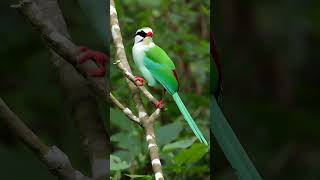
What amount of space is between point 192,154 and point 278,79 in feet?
2.28

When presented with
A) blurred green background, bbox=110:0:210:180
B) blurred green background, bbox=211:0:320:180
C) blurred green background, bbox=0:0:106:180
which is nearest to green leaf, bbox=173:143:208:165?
blurred green background, bbox=110:0:210:180

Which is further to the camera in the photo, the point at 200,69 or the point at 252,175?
the point at 200,69

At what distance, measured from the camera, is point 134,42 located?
776 mm

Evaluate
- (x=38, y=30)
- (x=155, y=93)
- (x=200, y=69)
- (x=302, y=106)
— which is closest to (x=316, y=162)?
(x=302, y=106)

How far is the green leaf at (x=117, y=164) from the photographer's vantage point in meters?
0.75

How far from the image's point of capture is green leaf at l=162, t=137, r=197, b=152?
0.79m

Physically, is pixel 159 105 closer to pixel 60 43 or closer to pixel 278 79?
pixel 60 43

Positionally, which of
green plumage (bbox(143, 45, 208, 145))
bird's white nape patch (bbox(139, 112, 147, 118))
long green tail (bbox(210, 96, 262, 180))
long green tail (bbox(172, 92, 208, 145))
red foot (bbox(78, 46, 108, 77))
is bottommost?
long green tail (bbox(210, 96, 262, 180))

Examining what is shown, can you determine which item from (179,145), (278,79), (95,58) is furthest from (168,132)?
(278,79)

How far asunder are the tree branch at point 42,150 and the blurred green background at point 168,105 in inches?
1.9

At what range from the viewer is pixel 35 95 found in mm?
809

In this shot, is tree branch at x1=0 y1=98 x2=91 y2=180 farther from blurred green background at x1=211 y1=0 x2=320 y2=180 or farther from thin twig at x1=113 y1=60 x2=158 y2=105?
blurred green background at x1=211 y1=0 x2=320 y2=180

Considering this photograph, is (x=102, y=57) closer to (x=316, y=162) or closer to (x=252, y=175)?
(x=252, y=175)

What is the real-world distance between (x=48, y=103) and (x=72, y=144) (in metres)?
0.07
